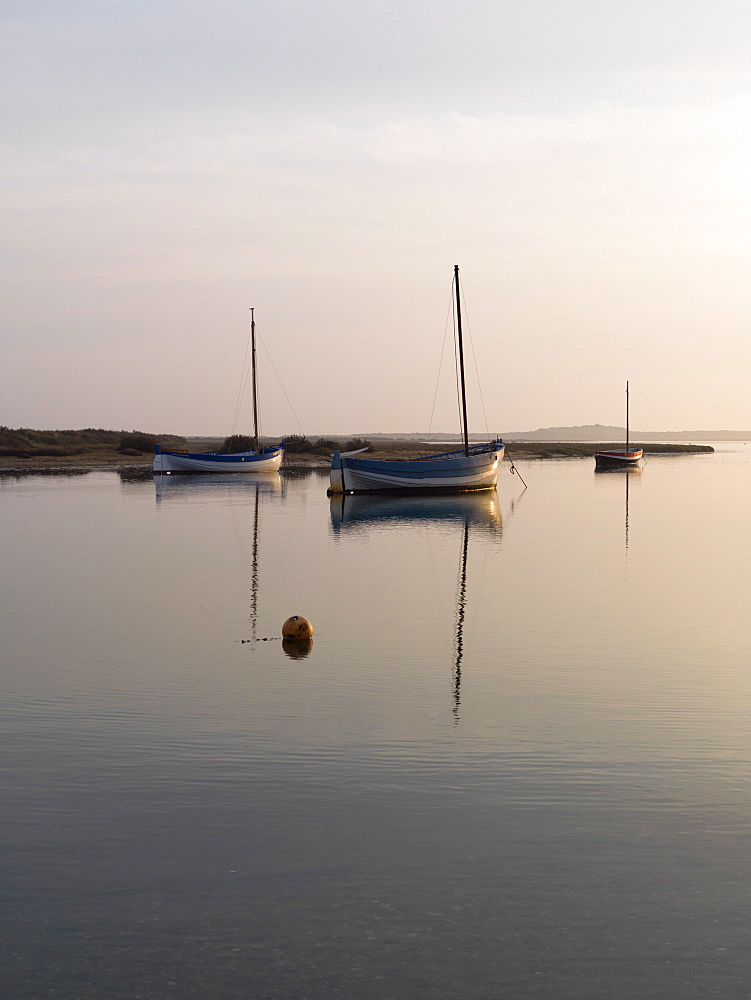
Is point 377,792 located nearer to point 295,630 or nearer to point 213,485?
point 295,630

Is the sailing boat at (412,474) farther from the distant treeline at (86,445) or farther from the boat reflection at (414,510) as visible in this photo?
the distant treeline at (86,445)

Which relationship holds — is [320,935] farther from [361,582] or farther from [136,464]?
[136,464]

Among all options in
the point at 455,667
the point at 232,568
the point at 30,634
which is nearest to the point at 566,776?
the point at 455,667

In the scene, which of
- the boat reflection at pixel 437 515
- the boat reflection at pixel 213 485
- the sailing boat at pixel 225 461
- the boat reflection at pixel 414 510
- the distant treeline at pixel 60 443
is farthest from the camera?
the distant treeline at pixel 60 443

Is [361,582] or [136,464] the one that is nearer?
[361,582]

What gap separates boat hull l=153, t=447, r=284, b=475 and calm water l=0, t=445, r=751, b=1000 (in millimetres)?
59706

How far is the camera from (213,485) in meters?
68.8

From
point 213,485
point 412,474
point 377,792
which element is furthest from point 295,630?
point 213,485

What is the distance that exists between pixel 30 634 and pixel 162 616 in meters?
2.56

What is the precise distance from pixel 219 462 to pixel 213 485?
14592 millimetres

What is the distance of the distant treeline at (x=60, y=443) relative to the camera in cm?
10438

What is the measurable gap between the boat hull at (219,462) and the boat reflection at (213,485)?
1.96ft

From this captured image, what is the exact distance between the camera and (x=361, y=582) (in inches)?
915

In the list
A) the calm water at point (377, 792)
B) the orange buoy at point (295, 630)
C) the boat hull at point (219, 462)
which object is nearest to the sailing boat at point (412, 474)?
the boat hull at point (219, 462)
